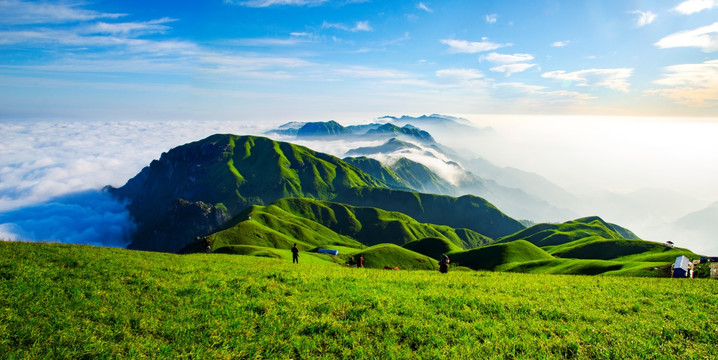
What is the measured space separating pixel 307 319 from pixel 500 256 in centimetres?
16226

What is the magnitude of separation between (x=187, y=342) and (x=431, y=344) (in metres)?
9.31

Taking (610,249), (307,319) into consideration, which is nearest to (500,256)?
(610,249)

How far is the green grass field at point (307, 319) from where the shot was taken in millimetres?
11789

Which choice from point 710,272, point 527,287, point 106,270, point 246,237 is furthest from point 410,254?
point 106,270

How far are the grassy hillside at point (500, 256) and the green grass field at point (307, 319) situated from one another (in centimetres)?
14184

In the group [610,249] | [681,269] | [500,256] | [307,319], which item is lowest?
[500,256]

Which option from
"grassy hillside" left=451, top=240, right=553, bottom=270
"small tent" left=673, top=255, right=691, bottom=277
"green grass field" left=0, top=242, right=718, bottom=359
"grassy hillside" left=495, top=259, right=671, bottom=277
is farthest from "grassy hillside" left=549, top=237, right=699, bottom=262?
"green grass field" left=0, top=242, right=718, bottom=359

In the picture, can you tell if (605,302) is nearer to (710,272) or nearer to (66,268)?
(66,268)

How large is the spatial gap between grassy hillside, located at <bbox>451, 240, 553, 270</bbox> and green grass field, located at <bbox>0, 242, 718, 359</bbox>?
→ 142 m

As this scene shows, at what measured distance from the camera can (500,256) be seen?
157750 mm

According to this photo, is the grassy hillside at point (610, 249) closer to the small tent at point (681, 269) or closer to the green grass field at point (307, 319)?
the small tent at point (681, 269)

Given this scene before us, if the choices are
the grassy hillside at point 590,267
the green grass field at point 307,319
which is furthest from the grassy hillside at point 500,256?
the green grass field at point 307,319

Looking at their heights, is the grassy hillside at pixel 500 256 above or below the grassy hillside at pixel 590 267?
below

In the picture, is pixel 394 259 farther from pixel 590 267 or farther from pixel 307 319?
pixel 307 319
